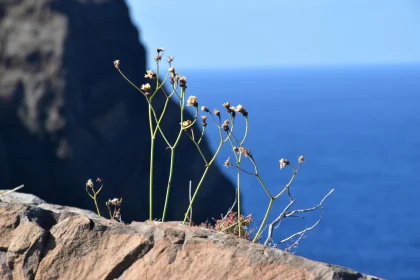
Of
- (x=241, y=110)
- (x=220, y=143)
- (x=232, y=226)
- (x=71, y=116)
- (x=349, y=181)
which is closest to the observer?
(x=241, y=110)

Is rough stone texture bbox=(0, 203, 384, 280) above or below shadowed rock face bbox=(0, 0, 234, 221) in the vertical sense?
below

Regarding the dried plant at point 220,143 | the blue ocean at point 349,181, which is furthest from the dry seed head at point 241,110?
the blue ocean at point 349,181

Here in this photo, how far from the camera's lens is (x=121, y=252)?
4.32 m

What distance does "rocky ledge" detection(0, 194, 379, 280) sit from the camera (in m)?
4.06

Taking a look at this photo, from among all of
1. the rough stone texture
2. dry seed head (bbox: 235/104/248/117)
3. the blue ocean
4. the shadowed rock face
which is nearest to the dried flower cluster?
the rough stone texture

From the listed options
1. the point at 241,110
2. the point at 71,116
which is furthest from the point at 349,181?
the point at 241,110

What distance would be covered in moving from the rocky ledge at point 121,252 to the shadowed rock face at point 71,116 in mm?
25790

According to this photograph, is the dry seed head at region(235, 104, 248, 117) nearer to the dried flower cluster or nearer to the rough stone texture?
the rough stone texture

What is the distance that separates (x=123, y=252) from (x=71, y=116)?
27.8 m

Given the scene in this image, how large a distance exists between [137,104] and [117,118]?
1.73 m

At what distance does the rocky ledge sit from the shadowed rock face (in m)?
25.8

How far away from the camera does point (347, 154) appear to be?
104062 millimetres

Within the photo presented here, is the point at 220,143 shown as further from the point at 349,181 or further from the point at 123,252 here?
the point at 349,181

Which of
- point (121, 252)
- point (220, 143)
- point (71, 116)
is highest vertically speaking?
point (71, 116)
